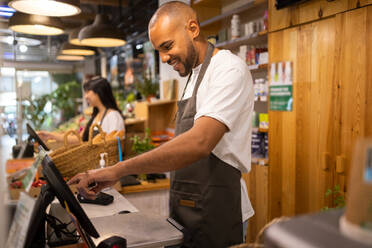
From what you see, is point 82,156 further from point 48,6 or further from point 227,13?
point 227,13

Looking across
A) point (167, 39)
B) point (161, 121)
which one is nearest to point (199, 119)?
point (167, 39)

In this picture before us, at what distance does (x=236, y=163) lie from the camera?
1653 millimetres

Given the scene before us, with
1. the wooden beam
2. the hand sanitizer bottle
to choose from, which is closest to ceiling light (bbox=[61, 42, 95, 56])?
the wooden beam

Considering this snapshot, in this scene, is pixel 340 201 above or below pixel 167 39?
below

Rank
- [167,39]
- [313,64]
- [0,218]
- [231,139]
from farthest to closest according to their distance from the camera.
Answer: [313,64] → [167,39] → [231,139] → [0,218]

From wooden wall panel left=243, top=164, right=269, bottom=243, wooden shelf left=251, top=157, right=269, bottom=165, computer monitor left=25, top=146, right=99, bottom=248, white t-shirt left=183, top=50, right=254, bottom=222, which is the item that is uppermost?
white t-shirt left=183, top=50, right=254, bottom=222

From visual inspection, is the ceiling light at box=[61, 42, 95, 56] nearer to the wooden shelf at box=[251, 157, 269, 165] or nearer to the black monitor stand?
the wooden shelf at box=[251, 157, 269, 165]

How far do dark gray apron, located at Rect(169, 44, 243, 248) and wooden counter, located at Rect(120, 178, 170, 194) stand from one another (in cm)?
158

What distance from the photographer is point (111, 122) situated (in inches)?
156

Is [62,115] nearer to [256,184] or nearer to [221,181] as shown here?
[256,184]

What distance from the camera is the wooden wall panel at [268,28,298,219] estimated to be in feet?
10.0

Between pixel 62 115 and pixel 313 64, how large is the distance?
35.5ft

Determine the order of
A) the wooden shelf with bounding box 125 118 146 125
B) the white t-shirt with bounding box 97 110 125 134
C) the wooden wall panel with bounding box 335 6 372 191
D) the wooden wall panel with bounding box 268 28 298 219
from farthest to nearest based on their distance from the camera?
the wooden shelf with bounding box 125 118 146 125 < the white t-shirt with bounding box 97 110 125 134 < the wooden wall panel with bounding box 268 28 298 219 < the wooden wall panel with bounding box 335 6 372 191

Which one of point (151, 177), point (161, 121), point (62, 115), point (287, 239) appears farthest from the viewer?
point (62, 115)
